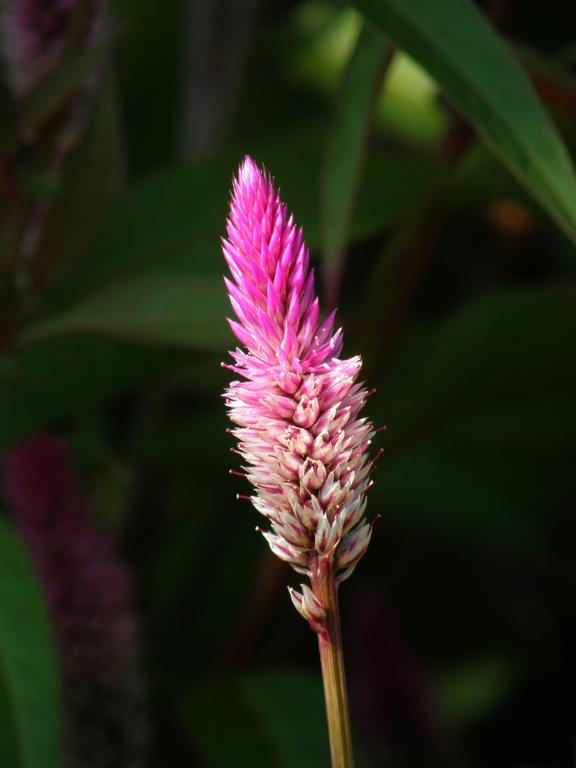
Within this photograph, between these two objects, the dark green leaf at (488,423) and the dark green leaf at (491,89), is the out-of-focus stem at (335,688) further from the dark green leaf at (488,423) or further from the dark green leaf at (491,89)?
the dark green leaf at (488,423)

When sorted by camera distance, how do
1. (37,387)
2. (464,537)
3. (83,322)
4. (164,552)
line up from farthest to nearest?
1. (164,552)
2. (464,537)
3. (37,387)
4. (83,322)

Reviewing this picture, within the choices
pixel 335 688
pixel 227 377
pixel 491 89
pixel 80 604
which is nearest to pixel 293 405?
pixel 335 688

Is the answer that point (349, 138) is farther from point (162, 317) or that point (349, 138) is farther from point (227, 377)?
point (227, 377)

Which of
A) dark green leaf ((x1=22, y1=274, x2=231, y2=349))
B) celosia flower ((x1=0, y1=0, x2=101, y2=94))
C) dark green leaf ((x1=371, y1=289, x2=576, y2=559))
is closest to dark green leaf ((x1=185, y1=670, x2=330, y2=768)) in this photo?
dark green leaf ((x1=371, y1=289, x2=576, y2=559))

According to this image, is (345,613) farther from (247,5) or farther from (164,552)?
(247,5)

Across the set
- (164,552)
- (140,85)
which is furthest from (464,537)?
(140,85)

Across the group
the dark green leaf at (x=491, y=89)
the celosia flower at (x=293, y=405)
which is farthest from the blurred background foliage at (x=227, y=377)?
the celosia flower at (x=293, y=405)

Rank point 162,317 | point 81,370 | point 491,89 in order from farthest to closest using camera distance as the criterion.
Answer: point 81,370 → point 162,317 → point 491,89
